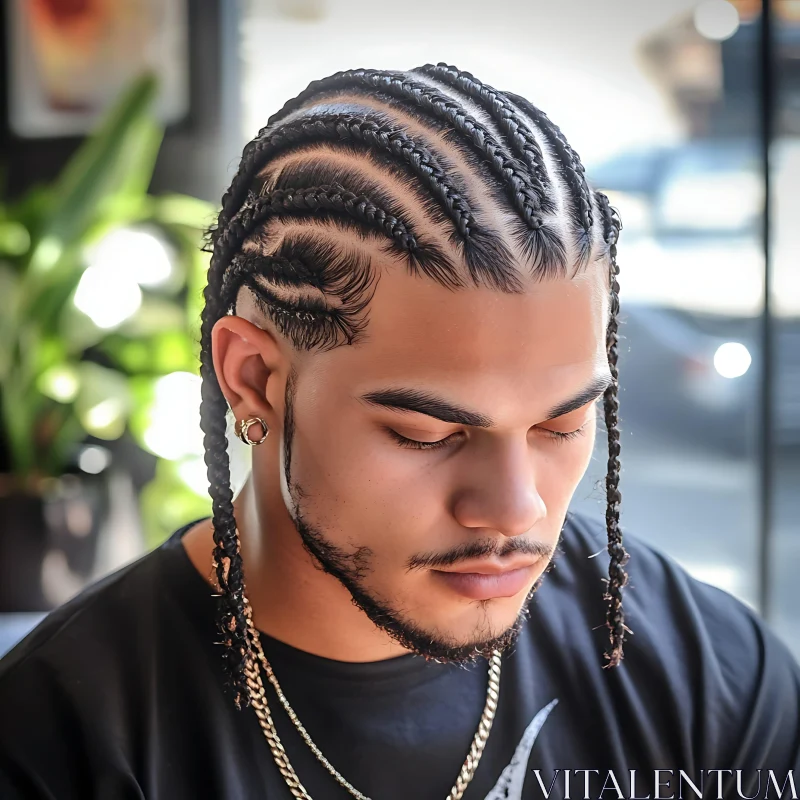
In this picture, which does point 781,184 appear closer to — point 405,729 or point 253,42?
point 253,42

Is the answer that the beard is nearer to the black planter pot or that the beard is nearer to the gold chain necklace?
the gold chain necklace

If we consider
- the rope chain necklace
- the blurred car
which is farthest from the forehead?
the blurred car

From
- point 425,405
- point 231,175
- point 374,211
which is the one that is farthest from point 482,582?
point 231,175

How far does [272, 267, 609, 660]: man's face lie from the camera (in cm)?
60

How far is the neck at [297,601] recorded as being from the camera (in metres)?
0.72

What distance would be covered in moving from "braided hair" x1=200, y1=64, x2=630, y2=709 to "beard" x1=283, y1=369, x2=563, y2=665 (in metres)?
0.06

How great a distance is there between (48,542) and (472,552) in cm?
93

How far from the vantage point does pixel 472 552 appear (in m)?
0.64

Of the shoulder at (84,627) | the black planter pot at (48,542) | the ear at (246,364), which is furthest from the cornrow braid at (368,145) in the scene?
the black planter pot at (48,542)

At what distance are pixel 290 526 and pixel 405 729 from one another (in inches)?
7.8

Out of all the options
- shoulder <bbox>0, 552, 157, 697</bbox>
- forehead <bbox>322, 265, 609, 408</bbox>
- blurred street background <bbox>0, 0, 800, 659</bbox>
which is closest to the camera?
forehead <bbox>322, 265, 609, 408</bbox>

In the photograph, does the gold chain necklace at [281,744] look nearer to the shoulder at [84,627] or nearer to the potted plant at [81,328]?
the shoulder at [84,627]

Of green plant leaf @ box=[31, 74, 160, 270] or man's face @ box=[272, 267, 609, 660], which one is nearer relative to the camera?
man's face @ box=[272, 267, 609, 660]

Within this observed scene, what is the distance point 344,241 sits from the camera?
2.03ft
